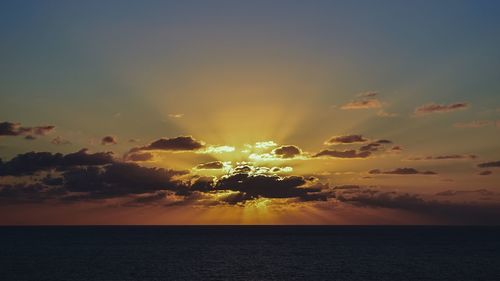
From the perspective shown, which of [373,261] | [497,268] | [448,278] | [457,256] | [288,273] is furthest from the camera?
[457,256]

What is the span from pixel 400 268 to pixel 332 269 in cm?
1554

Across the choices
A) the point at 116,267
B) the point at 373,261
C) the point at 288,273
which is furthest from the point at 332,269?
the point at 116,267

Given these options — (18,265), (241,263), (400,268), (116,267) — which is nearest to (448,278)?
(400,268)

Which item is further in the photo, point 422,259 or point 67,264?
point 422,259

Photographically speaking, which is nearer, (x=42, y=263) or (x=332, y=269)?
(x=332, y=269)

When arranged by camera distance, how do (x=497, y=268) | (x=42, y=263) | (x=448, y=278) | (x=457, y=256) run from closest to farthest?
1. (x=448, y=278)
2. (x=497, y=268)
3. (x=42, y=263)
4. (x=457, y=256)

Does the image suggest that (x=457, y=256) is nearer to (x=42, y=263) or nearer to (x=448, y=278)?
(x=448, y=278)

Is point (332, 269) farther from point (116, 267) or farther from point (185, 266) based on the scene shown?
point (116, 267)

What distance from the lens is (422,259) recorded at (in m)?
144

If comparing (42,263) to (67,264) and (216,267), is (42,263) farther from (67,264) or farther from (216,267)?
(216,267)

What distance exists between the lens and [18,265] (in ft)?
404

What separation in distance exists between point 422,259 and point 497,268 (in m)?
24.6

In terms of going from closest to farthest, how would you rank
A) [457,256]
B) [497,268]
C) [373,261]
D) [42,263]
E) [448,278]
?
[448,278], [497,268], [42,263], [373,261], [457,256]

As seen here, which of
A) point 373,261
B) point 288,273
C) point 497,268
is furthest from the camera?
point 373,261
